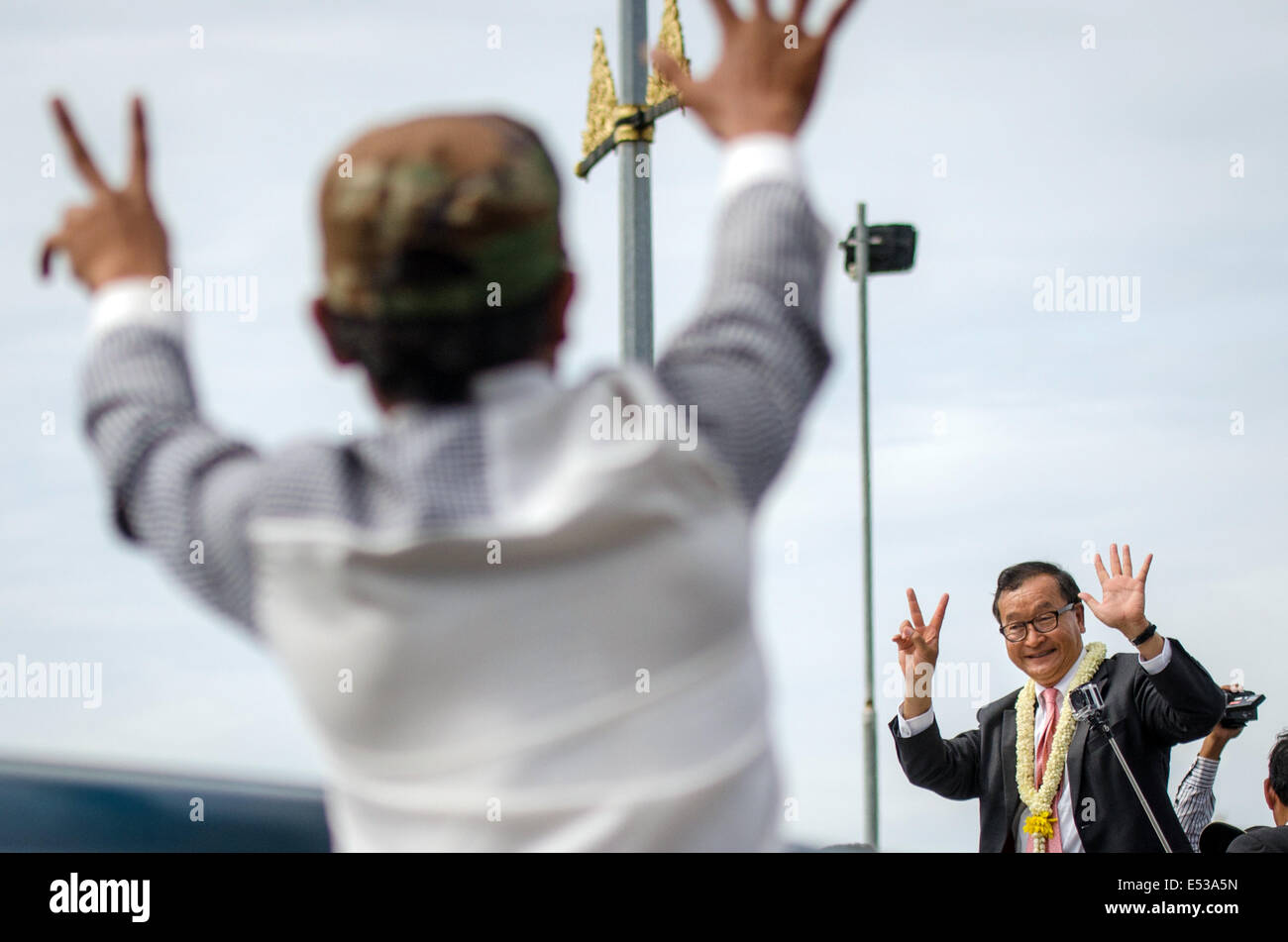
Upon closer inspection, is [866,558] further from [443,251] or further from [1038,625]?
[443,251]

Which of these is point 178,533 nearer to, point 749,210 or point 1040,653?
point 749,210

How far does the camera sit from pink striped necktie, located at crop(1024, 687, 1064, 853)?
428 cm

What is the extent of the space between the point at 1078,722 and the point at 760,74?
3.37m

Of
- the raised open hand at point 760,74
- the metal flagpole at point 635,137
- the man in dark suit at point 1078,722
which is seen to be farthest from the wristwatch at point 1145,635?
the raised open hand at point 760,74

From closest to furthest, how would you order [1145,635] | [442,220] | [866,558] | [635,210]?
1. [442,220]
2. [1145,635]
3. [635,210]
4. [866,558]

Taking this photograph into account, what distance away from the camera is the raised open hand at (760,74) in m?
1.33

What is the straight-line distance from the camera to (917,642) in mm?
4227

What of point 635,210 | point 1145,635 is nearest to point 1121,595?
point 1145,635

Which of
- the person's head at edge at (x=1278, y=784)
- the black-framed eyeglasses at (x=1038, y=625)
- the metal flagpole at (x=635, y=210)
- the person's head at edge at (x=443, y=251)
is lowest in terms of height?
the person's head at edge at (x=1278, y=784)

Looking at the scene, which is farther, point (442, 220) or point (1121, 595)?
point (1121, 595)

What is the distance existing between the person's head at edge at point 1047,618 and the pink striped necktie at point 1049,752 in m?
0.05

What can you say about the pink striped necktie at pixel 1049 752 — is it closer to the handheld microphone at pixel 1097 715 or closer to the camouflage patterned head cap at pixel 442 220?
the handheld microphone at pixel 1097 715

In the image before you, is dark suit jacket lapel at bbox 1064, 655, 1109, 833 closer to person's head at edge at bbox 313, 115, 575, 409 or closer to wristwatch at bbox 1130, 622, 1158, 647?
wristwatch at bbox 1130, 622, 1158, 647
